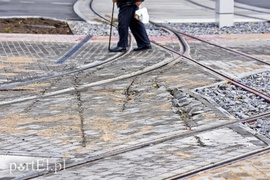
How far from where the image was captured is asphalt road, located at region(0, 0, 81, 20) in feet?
73.9

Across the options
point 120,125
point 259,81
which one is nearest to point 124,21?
point 259,81

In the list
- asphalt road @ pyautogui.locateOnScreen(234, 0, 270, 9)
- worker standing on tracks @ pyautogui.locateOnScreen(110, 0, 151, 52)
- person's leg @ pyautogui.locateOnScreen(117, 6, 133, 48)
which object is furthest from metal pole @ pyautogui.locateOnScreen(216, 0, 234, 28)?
asphalt road @ pyautogui.locateOnScreen(234, 0, 270, 9)

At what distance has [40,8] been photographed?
80.7 ft

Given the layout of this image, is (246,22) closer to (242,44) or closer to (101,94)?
(242,44)

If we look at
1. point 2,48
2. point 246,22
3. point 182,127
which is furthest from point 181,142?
point 246,22

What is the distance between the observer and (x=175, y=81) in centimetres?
1145

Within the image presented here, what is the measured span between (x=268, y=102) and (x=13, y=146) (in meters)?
3.41

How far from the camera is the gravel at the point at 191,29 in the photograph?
60.6 ft

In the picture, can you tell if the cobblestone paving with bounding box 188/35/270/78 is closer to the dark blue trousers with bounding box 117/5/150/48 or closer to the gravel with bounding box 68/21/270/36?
the dark blue trousers with bounding box 117/5/150/48

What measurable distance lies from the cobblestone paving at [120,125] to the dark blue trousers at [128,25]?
237cm

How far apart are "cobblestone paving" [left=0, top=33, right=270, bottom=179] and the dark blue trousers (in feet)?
7.79

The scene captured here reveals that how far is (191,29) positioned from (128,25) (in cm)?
442

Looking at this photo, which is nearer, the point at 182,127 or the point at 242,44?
the point at 182,127

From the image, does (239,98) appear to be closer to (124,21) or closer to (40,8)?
(124,21)
